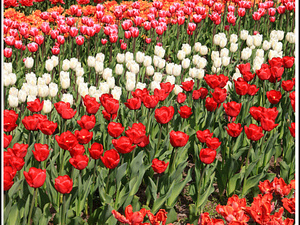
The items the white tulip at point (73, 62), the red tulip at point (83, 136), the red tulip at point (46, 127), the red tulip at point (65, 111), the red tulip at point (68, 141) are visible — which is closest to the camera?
the red tulip at point (68, 141)

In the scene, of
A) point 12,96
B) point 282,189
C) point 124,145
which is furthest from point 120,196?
point 12,96

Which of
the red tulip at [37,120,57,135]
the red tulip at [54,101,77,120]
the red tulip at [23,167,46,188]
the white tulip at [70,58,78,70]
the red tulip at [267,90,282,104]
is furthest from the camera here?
the white tulip at [70,58,78,70]

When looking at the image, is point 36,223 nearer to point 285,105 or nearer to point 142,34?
point 285,105

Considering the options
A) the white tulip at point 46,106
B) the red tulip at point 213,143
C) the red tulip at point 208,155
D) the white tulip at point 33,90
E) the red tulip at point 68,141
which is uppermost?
the red tulip at point 68,141

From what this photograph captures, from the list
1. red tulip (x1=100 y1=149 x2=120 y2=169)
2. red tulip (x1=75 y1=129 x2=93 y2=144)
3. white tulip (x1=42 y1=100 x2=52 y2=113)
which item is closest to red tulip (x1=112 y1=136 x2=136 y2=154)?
red tulip (x1=100 y1=149 x2=120 y2=169)

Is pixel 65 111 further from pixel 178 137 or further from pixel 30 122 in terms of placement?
pixel 178 137

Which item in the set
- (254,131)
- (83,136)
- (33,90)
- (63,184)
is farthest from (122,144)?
(33,90)

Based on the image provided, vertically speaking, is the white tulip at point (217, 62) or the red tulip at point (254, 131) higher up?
the red tulip at point (254, 131)

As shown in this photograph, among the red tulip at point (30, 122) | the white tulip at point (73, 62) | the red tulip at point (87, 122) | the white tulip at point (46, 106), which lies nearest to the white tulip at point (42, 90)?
the white tulip at point (46, 106)

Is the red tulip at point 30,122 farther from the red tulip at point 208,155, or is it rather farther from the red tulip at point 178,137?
the red tulip at point 208,155

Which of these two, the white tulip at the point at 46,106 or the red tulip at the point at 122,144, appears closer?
the red tulip at the point at 122,144

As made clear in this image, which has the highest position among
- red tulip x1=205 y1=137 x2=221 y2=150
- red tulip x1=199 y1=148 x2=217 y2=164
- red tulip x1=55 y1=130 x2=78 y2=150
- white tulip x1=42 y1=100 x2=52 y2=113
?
red tulip x1=55 y1=130 x2=78 y2=150

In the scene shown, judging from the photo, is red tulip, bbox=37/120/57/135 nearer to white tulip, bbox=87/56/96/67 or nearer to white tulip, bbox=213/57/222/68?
white tulip, bbox=87/56/96/67

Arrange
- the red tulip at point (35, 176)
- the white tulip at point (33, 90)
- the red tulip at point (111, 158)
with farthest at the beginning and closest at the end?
the white tulip at point (33, 90), the red tulip at point (111, 158), the red tulip at point (35, 176)
